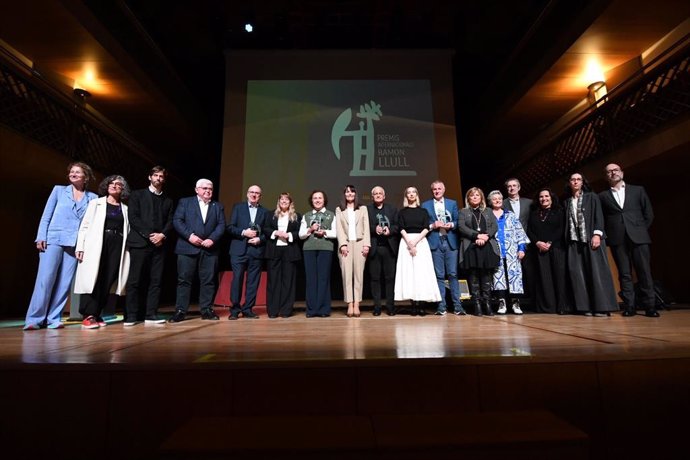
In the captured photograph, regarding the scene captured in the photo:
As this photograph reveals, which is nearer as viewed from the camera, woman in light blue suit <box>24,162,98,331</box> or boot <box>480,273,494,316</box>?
woman in light blue suit <box>24,162,98,331</box>

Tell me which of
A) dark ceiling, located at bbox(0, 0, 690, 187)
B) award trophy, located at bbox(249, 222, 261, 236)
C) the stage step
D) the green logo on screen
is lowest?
the stage step

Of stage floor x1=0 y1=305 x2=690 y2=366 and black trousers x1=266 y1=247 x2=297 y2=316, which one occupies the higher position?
black trousers x1=266 y1=247 x2=297 y2=316

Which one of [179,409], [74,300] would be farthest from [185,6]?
[179,409]

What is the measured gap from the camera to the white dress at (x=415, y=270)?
11.4 ft

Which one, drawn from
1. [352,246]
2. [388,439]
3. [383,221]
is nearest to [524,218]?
[383,221]

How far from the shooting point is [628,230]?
11.0ft

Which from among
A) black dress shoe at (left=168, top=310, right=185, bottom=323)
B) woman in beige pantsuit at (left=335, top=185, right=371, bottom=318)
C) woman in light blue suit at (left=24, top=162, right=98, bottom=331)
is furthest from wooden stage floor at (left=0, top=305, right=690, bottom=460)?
woman in beige pantsuit at (left=335, top=185, right=371, bottom=318)

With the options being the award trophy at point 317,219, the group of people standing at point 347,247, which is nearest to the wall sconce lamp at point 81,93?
the group of people standing at point 347,247

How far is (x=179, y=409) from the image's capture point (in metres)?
1.21

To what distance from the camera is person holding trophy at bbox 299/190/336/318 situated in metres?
3.65

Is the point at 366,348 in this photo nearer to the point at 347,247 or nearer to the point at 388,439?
the point at 388,439

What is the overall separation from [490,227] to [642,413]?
7.85 ft

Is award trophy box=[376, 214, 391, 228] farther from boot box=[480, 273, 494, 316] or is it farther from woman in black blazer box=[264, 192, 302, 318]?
boot box=[480, 273, 494, 316]

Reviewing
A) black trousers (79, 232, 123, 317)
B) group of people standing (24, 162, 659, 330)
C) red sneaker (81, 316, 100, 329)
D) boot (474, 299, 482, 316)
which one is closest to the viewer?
red sneaker (81, 316, 100, 329)
